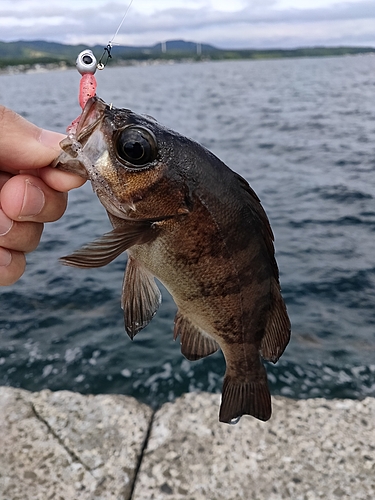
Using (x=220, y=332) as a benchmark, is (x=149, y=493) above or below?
below

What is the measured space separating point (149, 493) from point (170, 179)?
2.93 m

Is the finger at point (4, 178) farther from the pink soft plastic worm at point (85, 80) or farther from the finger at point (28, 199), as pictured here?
the pink soft plastic worm at point (85, 80)

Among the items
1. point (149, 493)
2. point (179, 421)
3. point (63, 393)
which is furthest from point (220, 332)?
point (63, 393)

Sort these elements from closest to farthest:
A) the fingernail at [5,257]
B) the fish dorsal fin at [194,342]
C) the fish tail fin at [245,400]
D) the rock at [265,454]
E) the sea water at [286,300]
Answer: the fish tail fin at [245,400]
the fish dorsal fin at [194,342]
the fingernail at [5,257]
the rock at [265,454]
the sea water at [286,300]

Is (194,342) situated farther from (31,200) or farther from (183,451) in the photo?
(183,451)

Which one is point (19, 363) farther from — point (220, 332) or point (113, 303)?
point (220, 332)

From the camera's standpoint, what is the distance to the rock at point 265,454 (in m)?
3.96

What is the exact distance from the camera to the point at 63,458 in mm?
4324

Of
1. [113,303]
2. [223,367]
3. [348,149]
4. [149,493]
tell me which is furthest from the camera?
[348,149]

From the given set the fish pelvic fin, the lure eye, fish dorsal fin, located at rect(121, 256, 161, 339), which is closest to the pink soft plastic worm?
the lure eye

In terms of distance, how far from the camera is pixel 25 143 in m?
2.78

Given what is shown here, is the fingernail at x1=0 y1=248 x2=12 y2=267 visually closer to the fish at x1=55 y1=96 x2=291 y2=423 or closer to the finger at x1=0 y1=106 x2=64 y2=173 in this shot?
the finger at x1=0 y1=106 x2=64 y2=173

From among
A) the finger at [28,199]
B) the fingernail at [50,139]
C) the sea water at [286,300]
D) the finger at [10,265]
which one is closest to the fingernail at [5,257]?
the finger at [10,265]

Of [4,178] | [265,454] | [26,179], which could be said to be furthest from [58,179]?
[265,454]
